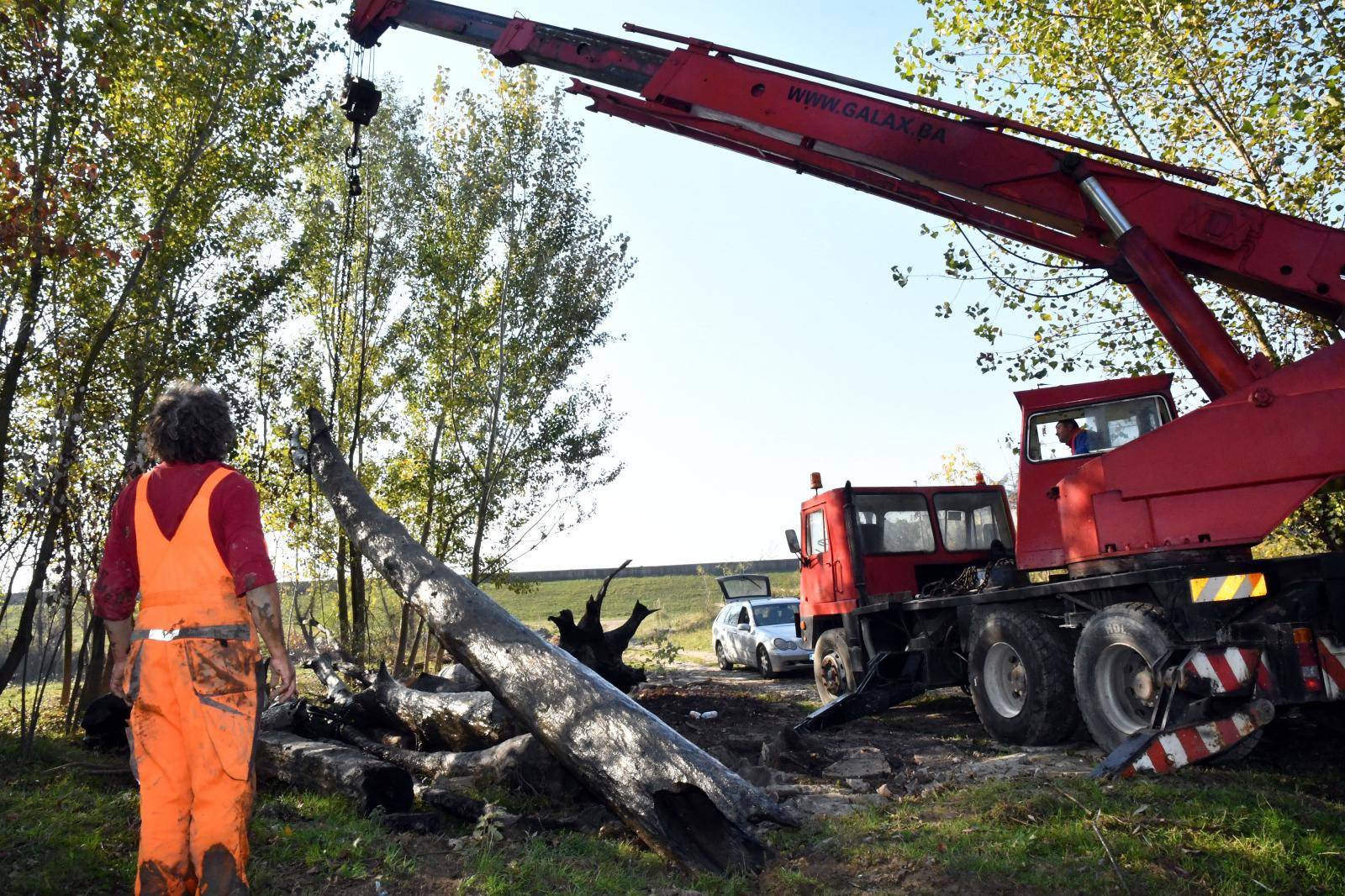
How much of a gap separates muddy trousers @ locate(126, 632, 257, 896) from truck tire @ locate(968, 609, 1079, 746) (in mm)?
6125

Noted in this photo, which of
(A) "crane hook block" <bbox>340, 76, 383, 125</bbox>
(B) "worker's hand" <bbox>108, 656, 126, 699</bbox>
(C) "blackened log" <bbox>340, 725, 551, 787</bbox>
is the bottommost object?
(C) "blackened log" <bbox>340, 725, 551, 787</bbox>

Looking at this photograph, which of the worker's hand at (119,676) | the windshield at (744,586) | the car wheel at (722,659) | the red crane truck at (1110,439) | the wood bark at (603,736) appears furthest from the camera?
the windshield at (744,586)

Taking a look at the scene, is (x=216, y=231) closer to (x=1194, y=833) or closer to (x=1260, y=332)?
(x=1194, y=833)

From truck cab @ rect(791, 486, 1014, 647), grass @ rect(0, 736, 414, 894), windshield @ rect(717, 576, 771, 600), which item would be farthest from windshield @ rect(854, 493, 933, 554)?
windshield @ rect(717, 576, 771, 600)

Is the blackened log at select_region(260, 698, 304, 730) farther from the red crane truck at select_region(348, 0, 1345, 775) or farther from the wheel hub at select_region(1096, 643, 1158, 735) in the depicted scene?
the wheel hub at select_region(1096, 643, 1158, 735)

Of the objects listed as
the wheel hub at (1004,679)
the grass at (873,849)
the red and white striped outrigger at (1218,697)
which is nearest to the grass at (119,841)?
the grass at (873,849)

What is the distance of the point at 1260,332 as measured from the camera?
12.4 m

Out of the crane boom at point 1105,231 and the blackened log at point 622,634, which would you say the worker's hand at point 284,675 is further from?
the crane boom at point 1105,231

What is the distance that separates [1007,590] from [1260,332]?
22.6 ft

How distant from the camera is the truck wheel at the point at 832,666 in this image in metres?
11.3

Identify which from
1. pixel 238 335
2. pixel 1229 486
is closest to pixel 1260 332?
pixel 1229 486

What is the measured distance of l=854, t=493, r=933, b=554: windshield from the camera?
1134cm

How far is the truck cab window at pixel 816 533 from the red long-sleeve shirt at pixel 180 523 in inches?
339

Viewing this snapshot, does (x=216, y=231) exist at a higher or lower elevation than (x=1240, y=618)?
higher
